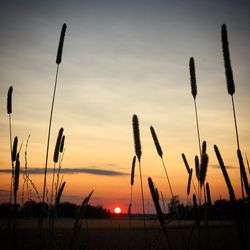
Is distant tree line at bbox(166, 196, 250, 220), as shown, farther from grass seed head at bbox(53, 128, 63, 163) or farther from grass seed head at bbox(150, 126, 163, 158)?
grass seed head at bbox(53, 128, 63, 163)

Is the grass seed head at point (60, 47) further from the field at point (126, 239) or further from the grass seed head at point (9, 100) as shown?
the field at point (126, 239)

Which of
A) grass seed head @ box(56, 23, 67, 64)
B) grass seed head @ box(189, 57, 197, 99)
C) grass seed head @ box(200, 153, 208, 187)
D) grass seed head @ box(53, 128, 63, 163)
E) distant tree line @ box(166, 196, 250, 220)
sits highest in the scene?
grass seed head @ box(56, 23, 67, 64)

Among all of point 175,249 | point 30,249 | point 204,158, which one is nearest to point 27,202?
point 30,249

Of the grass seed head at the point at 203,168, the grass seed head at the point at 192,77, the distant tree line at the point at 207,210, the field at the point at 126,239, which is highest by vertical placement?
the grass seed head at the point at 192,77

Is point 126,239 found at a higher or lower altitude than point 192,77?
lower

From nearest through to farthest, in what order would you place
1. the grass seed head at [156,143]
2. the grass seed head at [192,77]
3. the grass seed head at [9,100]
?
the grass seed head at [192,77]
the grass seed head at [9,100]
the grass seed head at [156,143]

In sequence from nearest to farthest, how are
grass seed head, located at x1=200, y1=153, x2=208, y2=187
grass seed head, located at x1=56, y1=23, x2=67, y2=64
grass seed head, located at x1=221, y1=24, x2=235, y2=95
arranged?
grass seed head, located at x1=221, y1=24, x2=235, y2=95, grass seed head, located at x1=200, y1=153, x2=208, y2=187, grass seed head, located at x1=56, y1=23, x2=67, y2=64

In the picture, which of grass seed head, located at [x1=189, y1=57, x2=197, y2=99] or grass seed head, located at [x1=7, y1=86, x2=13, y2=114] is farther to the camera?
grass seed head, located at [x1=7, y1=86, x2=13, y2=114]

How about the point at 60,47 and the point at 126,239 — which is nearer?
the point at 60,47

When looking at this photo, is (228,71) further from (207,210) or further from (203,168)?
(207,210)

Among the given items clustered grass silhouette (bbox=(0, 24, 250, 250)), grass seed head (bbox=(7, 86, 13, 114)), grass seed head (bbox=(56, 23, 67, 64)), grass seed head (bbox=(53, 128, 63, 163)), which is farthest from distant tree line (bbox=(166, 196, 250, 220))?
grass seed head (bbox=(7, 86, 13, 114))

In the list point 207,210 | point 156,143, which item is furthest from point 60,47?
point 207,210

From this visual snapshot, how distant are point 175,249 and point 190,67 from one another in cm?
436

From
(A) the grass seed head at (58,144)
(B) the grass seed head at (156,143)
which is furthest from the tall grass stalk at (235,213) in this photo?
(A) the grass seed head at (58,144)
